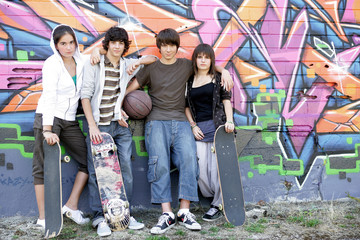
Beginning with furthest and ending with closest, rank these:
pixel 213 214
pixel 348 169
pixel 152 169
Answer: pixel 348 169
pixel 213 214
pixel 152 169

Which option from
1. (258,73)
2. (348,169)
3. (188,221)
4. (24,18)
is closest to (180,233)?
(188,221)

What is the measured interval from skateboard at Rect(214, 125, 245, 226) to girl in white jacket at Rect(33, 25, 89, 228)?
156cm

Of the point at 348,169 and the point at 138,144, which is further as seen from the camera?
the point at 348,169

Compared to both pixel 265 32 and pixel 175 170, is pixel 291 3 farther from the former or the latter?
pixel 175 170

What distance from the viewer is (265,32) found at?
180 inches

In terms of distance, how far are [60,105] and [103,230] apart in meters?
1.41

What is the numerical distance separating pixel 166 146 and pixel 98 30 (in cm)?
174

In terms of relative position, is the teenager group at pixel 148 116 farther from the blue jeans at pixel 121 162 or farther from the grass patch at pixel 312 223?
the grass patch at pixel 312 223

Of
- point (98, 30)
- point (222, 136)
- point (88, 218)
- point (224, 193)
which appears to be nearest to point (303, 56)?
point (222, 136)

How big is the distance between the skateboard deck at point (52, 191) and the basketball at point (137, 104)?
894mm

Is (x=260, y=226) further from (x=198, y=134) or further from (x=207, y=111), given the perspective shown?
(x=207, y=111)

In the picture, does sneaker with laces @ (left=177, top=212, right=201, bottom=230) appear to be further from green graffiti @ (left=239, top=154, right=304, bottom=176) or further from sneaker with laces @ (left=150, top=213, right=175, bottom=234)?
green graffiti @ (left=239, top=154, right=304, bottom=176)

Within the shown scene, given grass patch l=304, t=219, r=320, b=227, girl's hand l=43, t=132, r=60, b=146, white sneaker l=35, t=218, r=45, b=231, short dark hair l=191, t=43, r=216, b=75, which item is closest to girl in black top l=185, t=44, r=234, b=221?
short dark hair l=191, t=43, r=216, b=75

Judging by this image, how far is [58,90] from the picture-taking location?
3670 mm
